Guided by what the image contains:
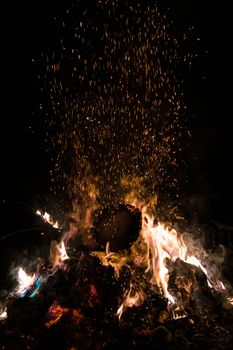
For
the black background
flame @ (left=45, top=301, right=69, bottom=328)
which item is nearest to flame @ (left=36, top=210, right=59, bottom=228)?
the black background

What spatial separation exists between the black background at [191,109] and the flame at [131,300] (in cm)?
313

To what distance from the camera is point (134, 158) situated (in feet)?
30.2

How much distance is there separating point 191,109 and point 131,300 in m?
5.31

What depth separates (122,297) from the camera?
498 centimetres

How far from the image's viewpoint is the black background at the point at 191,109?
7.36 metres

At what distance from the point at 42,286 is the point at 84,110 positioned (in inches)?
233

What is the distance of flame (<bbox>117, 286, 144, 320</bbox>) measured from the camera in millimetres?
4852

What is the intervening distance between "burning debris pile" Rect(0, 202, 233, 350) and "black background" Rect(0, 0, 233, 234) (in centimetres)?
205

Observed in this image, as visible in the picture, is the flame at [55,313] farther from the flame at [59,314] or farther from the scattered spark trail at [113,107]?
the scattered spark trail at [113,107]

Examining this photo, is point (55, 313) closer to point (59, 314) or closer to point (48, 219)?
point (59, 314)

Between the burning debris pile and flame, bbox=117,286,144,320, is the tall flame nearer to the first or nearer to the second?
the burning debris pile

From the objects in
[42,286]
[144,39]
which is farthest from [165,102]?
[42,286]

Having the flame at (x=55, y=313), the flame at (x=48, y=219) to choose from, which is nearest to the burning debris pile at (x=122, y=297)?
Answer: the flame at (x=55, y=313)

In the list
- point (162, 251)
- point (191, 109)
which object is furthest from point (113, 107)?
point (162, 251)
